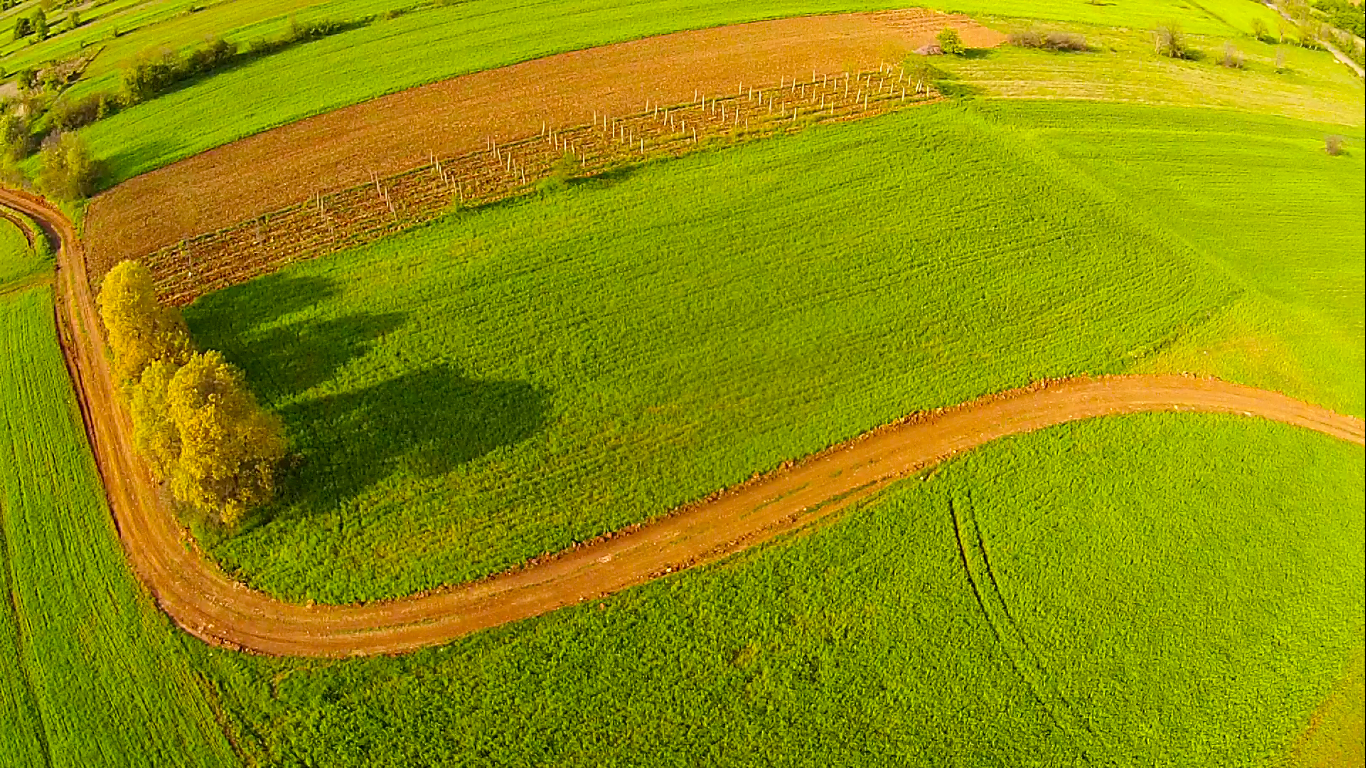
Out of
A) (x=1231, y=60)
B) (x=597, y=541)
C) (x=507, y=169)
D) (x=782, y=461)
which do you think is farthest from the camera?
(x=1231, y=60)

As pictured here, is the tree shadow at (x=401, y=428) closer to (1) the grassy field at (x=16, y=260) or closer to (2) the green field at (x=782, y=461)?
(2) the green field at (x=782, y=461)

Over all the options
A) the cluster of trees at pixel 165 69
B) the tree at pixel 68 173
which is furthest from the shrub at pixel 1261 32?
the tree at pixel 68 173

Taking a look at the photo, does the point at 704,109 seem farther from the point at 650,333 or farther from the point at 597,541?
the point at 597,541

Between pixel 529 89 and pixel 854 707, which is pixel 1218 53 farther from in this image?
pixel 854 707

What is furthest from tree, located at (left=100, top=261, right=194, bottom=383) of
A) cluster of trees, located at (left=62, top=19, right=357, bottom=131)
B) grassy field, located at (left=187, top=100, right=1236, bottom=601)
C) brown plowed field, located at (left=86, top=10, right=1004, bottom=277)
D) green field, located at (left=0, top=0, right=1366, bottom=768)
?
cluster of trees, located at (left=62, top=19, right=357, bottom=131)

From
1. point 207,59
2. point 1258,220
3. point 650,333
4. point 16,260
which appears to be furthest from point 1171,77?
point 16,260
